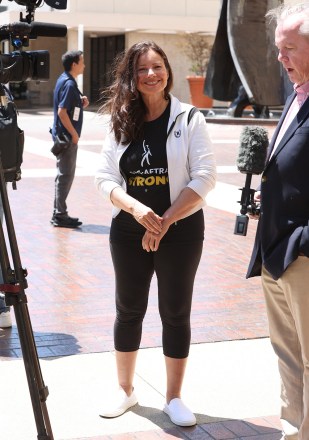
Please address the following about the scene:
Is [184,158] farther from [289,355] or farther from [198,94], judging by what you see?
[198,94]

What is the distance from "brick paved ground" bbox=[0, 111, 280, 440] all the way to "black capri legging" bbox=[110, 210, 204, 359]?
22.0 inches

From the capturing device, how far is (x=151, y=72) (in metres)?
4.46

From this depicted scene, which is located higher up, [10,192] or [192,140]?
[192,140]

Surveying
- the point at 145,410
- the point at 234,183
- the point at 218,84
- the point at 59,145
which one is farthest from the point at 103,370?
the point at 218,84

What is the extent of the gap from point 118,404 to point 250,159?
1.58 m

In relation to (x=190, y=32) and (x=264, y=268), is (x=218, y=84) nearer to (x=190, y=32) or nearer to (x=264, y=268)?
(x=190, y=32)

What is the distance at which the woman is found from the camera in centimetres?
441

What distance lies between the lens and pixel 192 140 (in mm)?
4449

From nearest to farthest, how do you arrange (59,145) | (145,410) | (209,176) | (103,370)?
(209,176) < (145,410) < (103,370) < (59,145)

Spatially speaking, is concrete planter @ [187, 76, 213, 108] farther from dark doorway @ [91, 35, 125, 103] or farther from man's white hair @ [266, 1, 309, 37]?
man's white hair @ [266, 1, 309, 37]

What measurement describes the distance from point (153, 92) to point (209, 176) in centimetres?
54

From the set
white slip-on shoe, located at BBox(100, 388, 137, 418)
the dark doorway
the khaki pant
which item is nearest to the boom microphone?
the khaki pant

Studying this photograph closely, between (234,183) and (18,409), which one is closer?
(18,409)

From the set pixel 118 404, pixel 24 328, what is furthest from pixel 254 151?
pixel 118 404
